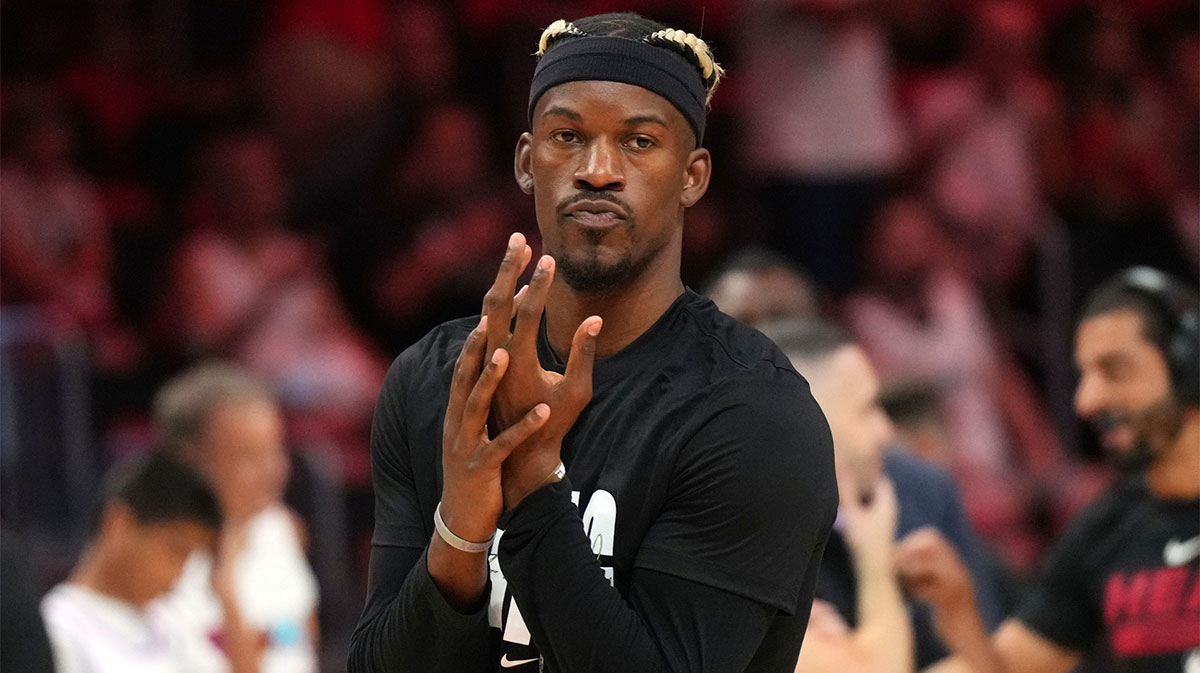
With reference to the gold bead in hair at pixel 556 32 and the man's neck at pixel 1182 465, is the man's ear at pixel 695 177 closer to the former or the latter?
the gold bead in hair at pixel 556 32

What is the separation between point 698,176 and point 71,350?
4676 mm

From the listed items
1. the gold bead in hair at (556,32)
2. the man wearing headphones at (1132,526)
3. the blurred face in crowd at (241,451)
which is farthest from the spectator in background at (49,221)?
the gold bead in hair at (556,32)

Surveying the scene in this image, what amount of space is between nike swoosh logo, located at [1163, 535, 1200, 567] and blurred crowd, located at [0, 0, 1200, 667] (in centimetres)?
201

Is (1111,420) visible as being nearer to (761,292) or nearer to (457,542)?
(761,292)

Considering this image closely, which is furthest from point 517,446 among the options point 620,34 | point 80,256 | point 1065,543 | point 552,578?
point 80,256

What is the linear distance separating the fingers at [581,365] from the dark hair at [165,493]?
3010 millimetres

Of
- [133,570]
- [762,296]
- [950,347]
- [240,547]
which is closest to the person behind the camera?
[133,570]

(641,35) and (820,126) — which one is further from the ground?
(820,126)

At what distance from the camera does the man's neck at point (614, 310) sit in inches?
109

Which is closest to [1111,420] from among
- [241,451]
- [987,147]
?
[241,451]

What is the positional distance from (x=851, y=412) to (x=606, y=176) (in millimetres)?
1955

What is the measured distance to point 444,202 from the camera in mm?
8008

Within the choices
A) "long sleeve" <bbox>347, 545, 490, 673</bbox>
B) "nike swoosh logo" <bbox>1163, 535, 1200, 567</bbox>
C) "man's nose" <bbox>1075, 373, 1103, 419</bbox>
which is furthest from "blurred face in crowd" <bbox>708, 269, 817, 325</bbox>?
"long sleeve" <bbox>347, 545, 490, 673</bbox>

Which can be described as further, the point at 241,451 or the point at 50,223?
the point at 50,223
